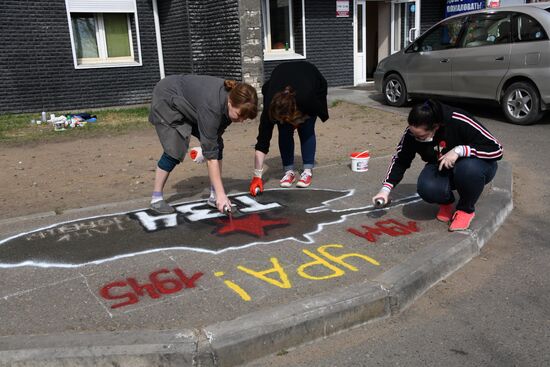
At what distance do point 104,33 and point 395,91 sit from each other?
738cm

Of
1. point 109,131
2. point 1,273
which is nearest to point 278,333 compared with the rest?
point 1,273

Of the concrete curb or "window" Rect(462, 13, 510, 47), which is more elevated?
"window" Rect(462, 13, 510, 47)

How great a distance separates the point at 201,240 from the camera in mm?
4109

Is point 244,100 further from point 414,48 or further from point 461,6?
point 461,6

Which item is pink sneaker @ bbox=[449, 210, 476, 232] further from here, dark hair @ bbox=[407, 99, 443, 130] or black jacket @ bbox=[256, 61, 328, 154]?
black jacket @ bbox=[256, 61, 328, 154]

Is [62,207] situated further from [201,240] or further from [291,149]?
[291,149]

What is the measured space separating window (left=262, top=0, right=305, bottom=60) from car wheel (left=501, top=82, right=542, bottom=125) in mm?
6390

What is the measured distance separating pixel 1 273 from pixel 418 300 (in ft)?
9.53

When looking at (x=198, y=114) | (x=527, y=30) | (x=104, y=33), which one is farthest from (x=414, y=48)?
(x=104, y=33)

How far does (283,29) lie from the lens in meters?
14.0

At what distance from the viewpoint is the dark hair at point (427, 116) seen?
382 cm

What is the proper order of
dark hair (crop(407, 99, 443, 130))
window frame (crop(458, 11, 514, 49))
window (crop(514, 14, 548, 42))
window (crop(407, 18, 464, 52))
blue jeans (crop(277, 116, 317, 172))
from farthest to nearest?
window (crop(407, 18, 464, 52)) < window frame (crop(458, 11, 514, 49)) < window (crop(514, 14, 548, 42)) < blue jeans (crop(277, 116, 317, 172)) < dark hair (crop(407, 99, 443, 130))

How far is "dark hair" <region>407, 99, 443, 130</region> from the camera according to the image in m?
3.82

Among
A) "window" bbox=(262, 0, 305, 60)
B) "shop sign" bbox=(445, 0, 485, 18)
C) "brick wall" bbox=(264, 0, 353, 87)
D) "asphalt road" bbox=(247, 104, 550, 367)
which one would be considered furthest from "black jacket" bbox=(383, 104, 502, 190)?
"shop sign" bbox=(445, 0, 485, 18)
